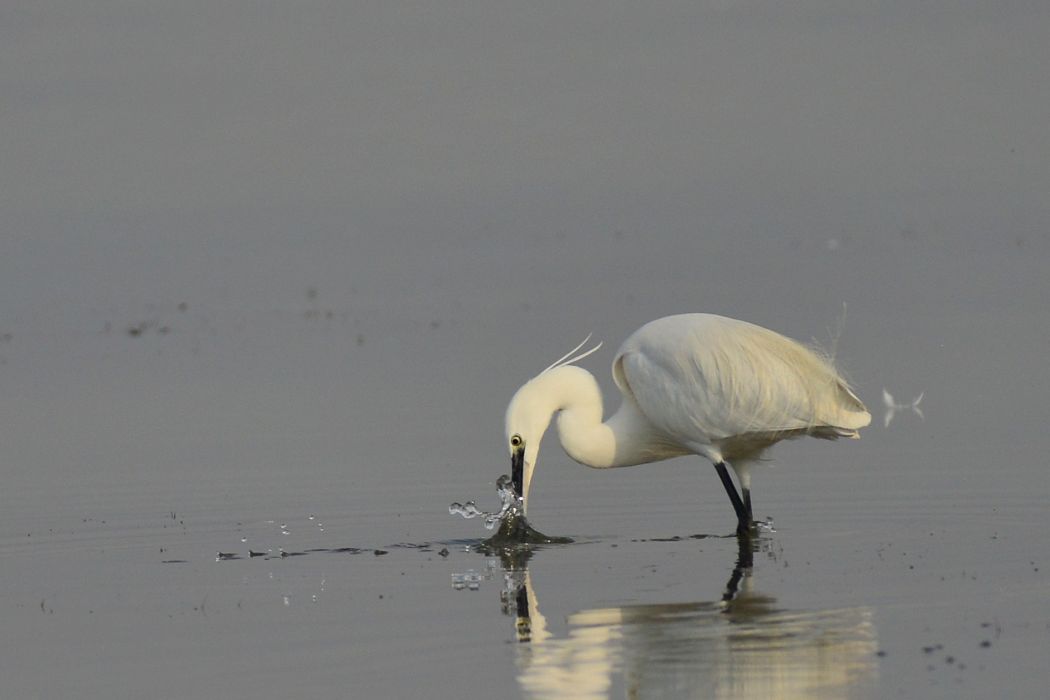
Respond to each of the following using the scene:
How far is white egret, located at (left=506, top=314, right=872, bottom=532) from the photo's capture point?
43.3 feet

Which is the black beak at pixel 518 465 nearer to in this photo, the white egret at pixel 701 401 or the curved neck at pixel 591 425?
the white egret at pixel 701 401

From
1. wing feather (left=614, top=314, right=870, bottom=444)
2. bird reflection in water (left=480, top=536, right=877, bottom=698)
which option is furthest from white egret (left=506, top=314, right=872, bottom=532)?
bird reflection in water (left=480, top=536, right=877, bottom=698)

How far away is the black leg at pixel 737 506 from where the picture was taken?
1280 centimetres

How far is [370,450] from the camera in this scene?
16.8 metres

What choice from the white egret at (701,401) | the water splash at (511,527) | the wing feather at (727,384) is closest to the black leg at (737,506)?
the white egret at (701,401)

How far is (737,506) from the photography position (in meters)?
13.0

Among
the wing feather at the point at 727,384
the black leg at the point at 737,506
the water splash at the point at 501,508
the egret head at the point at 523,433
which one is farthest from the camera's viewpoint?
the egret head at the point at 523,433

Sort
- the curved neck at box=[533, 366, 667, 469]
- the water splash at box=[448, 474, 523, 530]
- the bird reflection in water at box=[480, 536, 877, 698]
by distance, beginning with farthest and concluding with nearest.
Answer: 1. the curved neck at box=[533, 366, 667, 469]
2. the water splash at box=[448, 474, 523, 530]
3. the bird reflection in water at box=[480, 536, 877, 698]

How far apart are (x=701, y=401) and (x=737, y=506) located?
71 centimetres

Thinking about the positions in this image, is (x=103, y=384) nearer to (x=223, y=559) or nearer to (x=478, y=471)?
(x=478, y=471)

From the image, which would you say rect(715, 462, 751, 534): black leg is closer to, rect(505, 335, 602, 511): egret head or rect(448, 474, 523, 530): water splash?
rect(505, 335, 602, 511): egret head

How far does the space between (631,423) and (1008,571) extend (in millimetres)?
3505

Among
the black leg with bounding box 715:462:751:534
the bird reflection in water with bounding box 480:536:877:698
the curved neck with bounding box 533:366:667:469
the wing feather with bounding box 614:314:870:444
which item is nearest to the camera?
the bird reflection in water with bounding box 480:536:877:698

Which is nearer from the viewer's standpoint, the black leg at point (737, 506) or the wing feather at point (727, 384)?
the black leg at point (737, 506)
